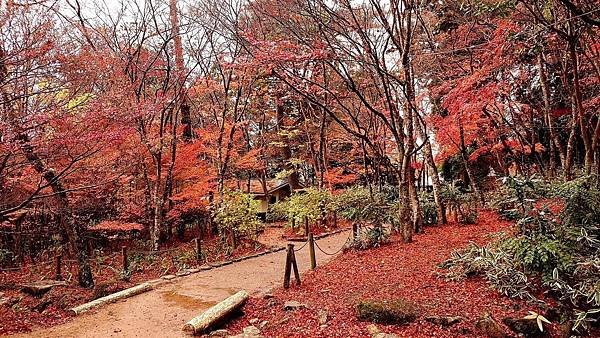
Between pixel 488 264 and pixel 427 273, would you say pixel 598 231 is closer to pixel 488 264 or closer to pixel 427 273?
pixel 488 264

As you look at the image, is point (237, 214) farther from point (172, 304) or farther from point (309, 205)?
point (172, 304)

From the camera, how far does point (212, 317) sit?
239 inches

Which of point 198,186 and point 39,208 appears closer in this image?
point 39,208

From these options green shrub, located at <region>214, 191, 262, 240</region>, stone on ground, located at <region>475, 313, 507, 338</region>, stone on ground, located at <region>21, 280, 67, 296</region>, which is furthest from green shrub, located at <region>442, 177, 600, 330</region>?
stone on ground, located at <region>21, 280, 67, 296</region>

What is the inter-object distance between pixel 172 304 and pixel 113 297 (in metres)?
1.37

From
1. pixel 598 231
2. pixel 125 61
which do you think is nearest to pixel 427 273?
pixel 598 231

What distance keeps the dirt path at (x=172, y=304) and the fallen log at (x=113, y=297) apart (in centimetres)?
15

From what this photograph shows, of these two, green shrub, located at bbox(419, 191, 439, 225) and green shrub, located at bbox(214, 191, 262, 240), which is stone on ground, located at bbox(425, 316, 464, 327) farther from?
green shrub, located at bbox(214, 191, 262, 240)

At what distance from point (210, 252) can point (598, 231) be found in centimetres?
1042

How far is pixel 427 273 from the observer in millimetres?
7402

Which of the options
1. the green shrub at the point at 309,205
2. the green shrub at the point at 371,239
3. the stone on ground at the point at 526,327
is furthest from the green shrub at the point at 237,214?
the stone on ground at the point at 526,327

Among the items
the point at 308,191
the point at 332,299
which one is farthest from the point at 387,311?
the point at 308,191

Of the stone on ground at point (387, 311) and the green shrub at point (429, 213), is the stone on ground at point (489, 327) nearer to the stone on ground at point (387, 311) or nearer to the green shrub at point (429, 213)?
the stone on ground at point (387, 311)

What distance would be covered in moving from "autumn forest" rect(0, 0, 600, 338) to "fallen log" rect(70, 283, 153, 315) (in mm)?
61
